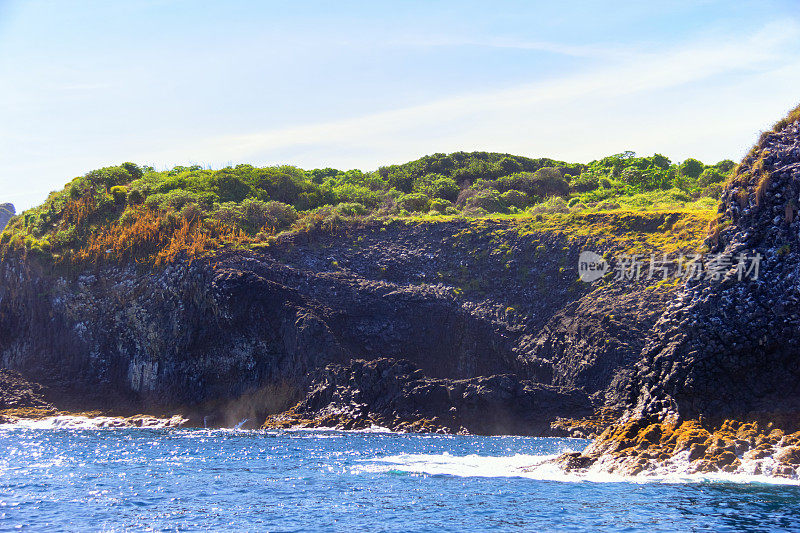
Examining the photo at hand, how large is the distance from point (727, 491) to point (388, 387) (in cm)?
3074

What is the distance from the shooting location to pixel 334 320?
5972 cm

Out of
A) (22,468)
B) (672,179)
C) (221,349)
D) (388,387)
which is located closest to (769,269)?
(388,387)

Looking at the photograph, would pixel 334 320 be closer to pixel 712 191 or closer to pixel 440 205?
pixel 440 205

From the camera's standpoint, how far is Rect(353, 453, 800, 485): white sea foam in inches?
1054

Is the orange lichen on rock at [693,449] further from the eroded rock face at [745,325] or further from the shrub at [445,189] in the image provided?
the shrub at [445,189]

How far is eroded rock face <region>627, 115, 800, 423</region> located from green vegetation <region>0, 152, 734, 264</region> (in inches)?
1370

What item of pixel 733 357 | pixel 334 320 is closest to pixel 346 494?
pixel 733 357

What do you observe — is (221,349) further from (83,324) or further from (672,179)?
(672,179)

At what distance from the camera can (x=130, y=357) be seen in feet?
203

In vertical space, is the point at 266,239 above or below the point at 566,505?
above

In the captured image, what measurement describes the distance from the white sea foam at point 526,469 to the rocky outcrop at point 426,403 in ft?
43.3

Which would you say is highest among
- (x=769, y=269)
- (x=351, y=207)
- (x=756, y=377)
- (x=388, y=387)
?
(x=351, y=207)

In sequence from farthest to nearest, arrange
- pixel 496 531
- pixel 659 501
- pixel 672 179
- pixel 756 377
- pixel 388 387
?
pixel 672 179
pixel 388 387
pixel 756 377
pixel 659 501
pixel 496 531

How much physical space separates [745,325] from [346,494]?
17788 millimetres
